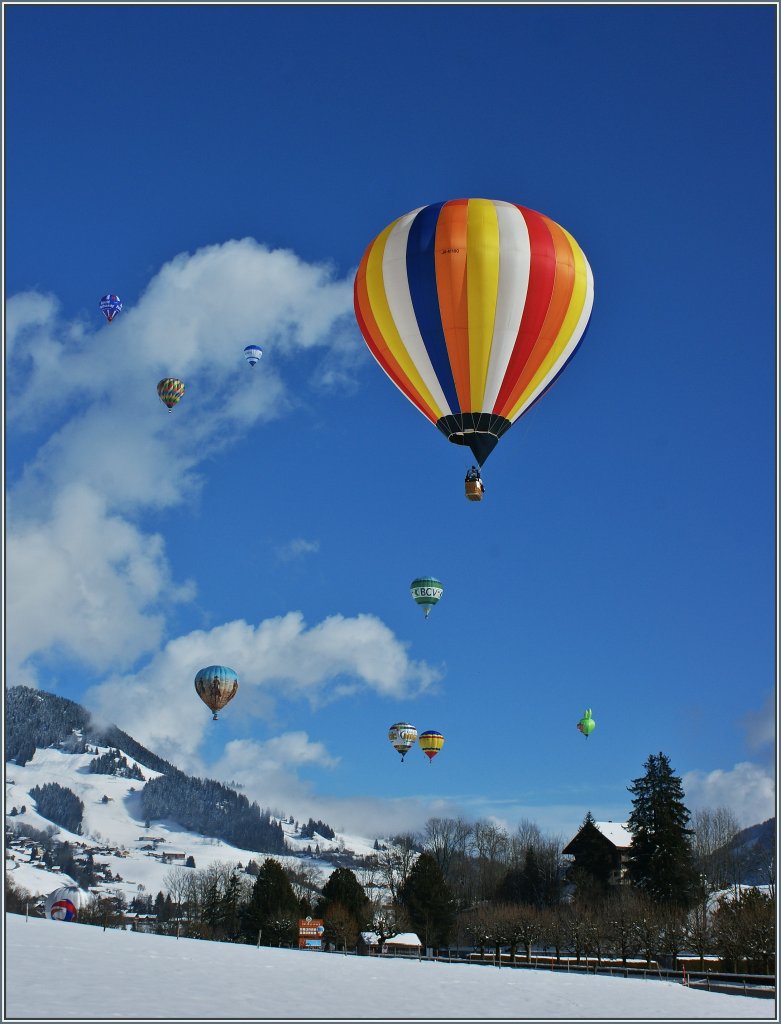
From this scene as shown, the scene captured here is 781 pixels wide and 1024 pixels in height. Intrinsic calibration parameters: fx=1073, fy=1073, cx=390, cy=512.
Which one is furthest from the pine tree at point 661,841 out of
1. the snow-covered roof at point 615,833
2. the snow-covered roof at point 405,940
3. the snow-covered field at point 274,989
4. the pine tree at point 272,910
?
the snow-covered field at point 274,989

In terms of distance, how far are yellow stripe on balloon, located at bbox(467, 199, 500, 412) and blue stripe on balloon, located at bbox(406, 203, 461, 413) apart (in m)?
0.94

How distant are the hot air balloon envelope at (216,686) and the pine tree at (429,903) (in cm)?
2209

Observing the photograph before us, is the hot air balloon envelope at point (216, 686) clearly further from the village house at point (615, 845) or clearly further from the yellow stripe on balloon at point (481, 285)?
the yellow stripe on balloon at point (481, 285)

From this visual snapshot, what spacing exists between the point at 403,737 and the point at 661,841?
19450 millimetres

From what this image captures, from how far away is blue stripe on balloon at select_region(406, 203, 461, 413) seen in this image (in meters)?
33.7

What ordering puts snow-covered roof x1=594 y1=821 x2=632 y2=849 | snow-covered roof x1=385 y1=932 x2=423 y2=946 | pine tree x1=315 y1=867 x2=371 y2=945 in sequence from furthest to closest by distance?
1. snow-covered roof x1=594 y1=821 x2=632 y2=849
2. snow-covered roof x1=385 y1=932 x2=423 y2=946
3. pine tree x1=315 y1=867 x2=371 y2=945

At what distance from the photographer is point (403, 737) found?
77875 mm

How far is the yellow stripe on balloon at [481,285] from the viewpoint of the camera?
3331 centimetres

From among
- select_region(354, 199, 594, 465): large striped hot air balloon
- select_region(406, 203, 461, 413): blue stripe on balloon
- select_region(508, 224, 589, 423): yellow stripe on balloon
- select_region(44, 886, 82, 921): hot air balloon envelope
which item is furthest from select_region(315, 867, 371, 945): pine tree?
select_region(406, 203, 461, 413): blue stripe on balloon

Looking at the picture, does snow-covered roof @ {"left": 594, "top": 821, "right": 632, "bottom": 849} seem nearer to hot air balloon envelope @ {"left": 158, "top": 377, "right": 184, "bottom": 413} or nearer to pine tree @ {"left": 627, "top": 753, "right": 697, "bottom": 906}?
pine tree @ {"left": 627, "top": 753, "right": 697, "bottom": 906}

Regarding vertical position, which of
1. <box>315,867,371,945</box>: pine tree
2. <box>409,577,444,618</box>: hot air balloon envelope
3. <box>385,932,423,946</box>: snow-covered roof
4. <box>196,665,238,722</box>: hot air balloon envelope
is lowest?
<box>385,932,423,946</box>: snow-covered roof

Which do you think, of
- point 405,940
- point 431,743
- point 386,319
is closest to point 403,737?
point 431,743

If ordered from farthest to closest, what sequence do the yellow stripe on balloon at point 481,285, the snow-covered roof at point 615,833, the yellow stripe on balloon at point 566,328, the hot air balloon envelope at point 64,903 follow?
→ the snow-covered roof at point 615,833
the hot air balloon envelope at point 64,903
the yellow stripe on balloon at point 566,328
the yellow stripe on balloon at point 481,285

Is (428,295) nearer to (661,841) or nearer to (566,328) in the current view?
(566,328)
